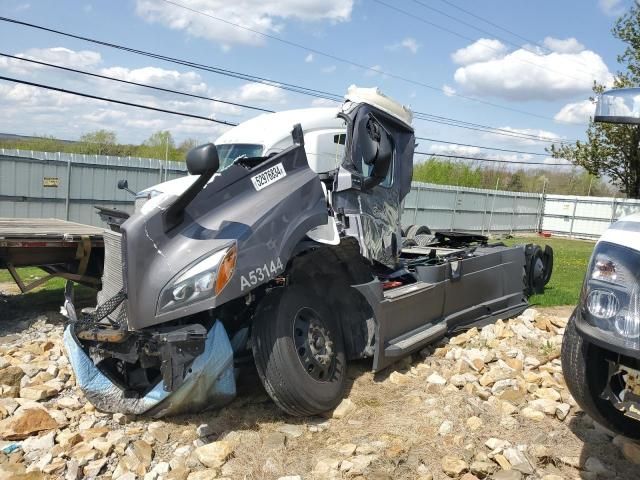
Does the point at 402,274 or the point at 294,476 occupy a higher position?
the point at 402,274

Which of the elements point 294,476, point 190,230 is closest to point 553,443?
point 294,476

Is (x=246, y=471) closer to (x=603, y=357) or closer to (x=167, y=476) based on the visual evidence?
(x=167, y=476)

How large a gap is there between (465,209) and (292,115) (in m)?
20.5

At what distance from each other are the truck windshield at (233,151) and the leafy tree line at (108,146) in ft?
86.1

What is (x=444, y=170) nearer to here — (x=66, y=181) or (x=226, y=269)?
(x=66, y=181)

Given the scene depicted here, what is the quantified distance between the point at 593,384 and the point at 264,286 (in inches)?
91.5

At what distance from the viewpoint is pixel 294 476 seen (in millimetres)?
3596

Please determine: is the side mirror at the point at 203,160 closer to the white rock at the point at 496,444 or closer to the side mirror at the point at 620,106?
the side mirror at the point at 620,106

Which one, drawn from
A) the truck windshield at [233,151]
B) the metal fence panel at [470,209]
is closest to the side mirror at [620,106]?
the truck windshield at [233,151]

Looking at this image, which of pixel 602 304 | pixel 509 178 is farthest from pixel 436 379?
pixel 509 178

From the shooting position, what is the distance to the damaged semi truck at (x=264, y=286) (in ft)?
12.3

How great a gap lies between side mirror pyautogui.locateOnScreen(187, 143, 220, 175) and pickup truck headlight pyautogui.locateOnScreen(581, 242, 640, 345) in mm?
2279

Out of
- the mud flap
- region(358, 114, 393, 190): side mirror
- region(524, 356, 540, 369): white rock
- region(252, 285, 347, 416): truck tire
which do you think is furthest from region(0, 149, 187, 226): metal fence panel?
region(524, 356, 540, 369): white rock

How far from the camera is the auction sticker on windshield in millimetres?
4277
